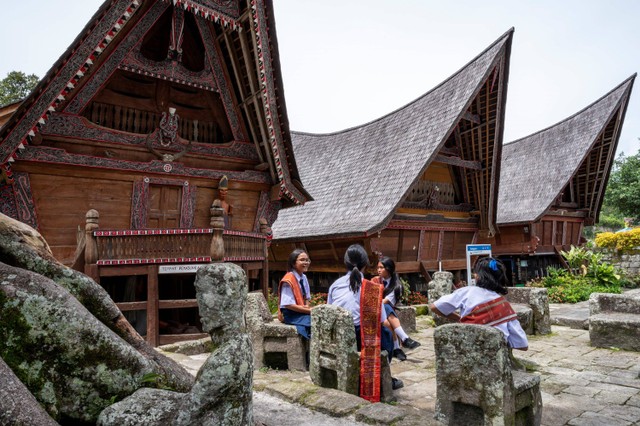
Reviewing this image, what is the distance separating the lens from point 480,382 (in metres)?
3.64

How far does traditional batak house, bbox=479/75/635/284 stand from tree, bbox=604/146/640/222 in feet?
28.1

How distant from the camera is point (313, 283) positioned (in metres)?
15.7

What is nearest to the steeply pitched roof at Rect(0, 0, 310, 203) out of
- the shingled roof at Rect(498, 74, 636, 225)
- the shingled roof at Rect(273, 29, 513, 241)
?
the shingled roof at Rect(273, 29, 513, 241)

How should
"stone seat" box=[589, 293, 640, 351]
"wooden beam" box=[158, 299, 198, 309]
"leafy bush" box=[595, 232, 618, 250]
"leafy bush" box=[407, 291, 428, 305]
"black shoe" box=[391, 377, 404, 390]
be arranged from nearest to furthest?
1. "black shoe" box=[391, 377, 404, 390]
2. "stone seat" box=[589, 293, 640, 351]
3. "wooden beam" box=[158, 299, 198, 309]
4. "leafy bush" box=[407, 291, 428, 305]
5. "leafy bush" box=[595, 232, 618, 250]

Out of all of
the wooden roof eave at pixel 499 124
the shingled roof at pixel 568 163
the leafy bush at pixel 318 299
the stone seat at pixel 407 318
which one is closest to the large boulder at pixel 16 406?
the stone seat at pixel 407 318

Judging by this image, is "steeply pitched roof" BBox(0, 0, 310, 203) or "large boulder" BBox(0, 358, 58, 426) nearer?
"large boulder" BBox(0, 358, 58, 426)

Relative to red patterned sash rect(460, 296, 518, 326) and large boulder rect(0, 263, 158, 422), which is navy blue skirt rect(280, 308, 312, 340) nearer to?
red patterned sash rect(460, 296, 518, 326)

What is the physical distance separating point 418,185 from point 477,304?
1215 centimetres

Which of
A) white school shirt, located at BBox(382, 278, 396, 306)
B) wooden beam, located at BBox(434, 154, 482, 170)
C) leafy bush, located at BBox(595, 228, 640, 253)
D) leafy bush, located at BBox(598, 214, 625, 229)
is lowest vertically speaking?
white school shirt, located at BBox(382, 278, 396, 306)

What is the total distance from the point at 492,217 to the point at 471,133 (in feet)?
10.5

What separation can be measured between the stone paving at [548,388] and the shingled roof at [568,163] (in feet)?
40.5

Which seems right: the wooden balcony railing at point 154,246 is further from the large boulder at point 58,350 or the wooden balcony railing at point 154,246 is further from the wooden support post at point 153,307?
the large boulder at point 58,350

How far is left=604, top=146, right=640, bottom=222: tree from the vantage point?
2895cm

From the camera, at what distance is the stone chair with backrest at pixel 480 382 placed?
355cm
